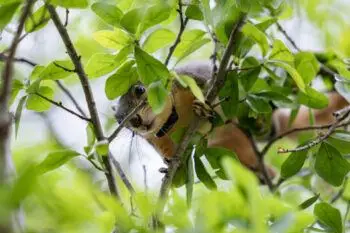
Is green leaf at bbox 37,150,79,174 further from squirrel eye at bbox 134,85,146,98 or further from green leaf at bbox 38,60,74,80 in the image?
squirrel eye at bbox 134,85,146,98

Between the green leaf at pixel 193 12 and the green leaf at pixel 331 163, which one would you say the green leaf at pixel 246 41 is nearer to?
the green leaf at pixel 193 12

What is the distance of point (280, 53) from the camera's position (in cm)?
175

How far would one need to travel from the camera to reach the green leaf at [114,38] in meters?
1.55

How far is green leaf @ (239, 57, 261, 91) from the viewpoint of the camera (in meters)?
1.86

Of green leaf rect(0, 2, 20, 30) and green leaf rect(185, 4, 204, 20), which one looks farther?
green leaf rect(185, 4, 204, 20)

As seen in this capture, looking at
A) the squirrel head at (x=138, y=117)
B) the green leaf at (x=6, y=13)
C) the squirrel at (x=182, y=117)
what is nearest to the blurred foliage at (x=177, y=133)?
the green leaf at (x=6, y=13)

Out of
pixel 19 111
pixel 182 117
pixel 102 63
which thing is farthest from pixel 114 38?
pixel 182 117

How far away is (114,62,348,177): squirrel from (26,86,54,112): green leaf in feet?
0.89

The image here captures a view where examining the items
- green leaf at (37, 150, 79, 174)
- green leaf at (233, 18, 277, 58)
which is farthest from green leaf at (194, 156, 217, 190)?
green leaf at (37, 150, 79, 174)

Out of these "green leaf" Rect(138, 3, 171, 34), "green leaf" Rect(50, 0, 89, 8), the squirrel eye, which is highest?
"green leaf" Rect(50, 0, 89, 8)

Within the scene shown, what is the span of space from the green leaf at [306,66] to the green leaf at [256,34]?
26 centimetres

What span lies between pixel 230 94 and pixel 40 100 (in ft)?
1.75

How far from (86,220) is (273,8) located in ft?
3.44

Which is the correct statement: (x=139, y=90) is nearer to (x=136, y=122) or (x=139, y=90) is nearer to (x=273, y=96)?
(x=136, y=122)
